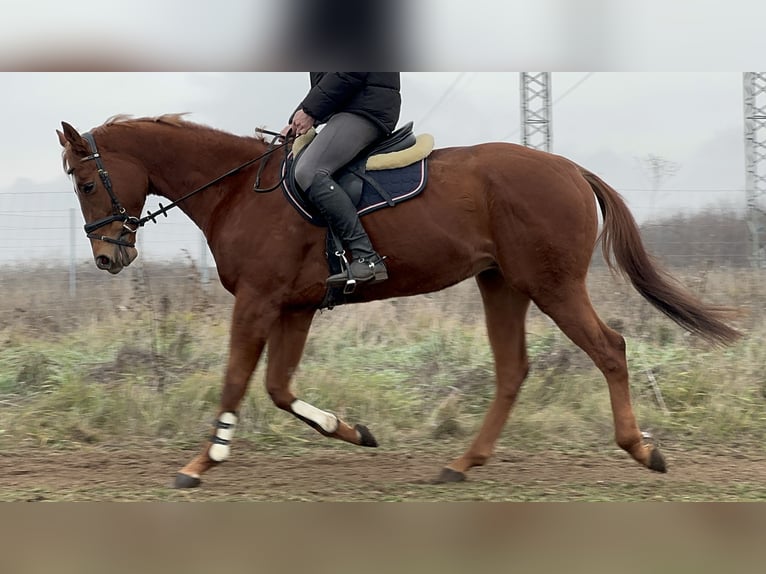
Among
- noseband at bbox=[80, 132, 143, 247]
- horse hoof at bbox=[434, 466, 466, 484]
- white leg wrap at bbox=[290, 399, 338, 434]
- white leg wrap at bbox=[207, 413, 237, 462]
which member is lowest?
horse hoof at bbox=[434, 466, 466, 484]

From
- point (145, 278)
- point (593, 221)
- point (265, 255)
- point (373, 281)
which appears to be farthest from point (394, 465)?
point (145, 278)

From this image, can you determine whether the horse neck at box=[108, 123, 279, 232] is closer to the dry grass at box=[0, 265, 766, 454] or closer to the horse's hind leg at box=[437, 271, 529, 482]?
the horse's hind leg at box=[437, 271, 529, 482]

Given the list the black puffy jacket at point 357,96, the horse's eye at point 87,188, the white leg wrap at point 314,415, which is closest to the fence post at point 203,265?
the horse's eye at point 87,188

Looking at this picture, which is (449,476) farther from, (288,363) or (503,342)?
(288,363)

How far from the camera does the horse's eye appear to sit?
16.8 feet

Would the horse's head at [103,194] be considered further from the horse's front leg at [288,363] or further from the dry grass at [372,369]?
the dry grass at [372,369]

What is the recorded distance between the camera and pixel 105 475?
5.20 meters

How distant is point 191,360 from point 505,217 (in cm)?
328

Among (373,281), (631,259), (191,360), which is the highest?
(631,259)

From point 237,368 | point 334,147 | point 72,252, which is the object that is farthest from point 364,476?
point 72,252

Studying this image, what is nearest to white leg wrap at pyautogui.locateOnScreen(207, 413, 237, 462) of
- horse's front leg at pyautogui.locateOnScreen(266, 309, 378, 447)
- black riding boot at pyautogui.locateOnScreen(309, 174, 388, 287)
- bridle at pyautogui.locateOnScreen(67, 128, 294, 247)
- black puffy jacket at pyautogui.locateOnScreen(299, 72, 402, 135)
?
horse's front leg at pyautogui.locateOnScreen(266, 309, 378, 447)

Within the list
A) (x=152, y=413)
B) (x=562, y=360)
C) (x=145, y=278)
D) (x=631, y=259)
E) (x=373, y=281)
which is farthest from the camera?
(x=145, y=278)

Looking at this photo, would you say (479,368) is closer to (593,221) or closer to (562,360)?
(562,360)

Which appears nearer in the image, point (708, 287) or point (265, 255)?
point (265, 255)
